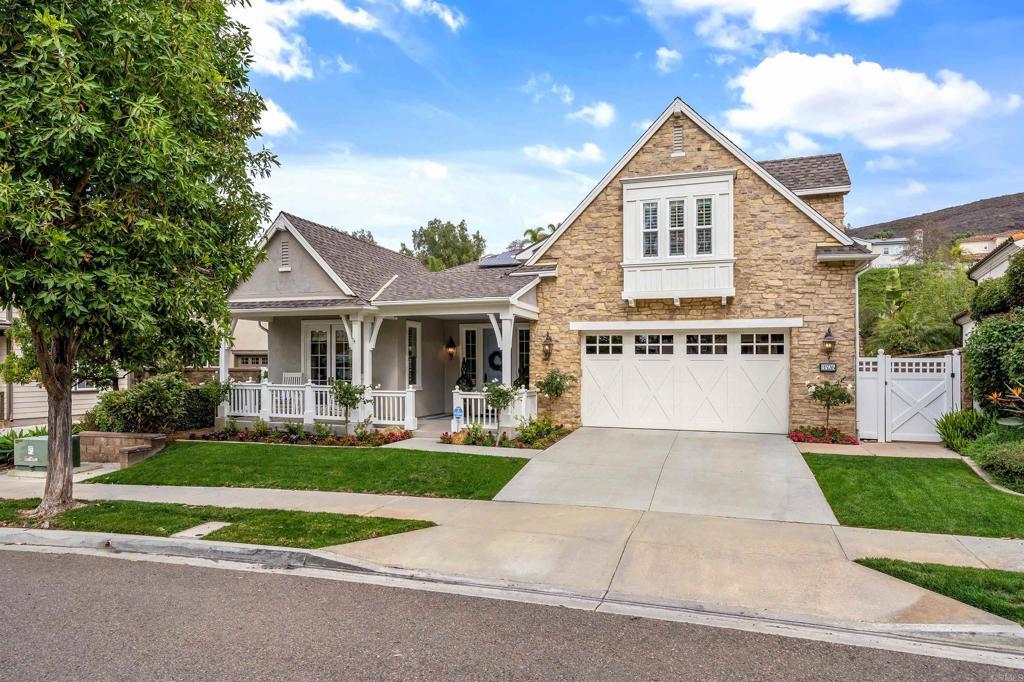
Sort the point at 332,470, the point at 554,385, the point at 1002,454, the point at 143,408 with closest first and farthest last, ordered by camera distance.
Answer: the point at 1002,454 → the point at 332,470 → the point at 143,408 → the point at 554,385

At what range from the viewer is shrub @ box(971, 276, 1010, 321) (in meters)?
12.4

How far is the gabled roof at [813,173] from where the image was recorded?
1395 centimetres

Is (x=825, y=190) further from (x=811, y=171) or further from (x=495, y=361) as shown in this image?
(x=495, y=361)

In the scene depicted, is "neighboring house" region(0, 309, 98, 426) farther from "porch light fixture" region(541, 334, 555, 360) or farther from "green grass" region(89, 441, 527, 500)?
"porch light fixture" region(541, 334, 555, 360)

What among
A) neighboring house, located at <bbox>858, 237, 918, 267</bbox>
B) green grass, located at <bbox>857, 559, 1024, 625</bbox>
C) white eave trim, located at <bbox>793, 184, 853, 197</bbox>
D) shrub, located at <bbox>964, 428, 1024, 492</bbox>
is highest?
neighboring house, located at <bbox>858, 237, 918, 267</bbox>

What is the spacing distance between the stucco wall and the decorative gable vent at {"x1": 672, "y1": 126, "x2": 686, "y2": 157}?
8.77 meters

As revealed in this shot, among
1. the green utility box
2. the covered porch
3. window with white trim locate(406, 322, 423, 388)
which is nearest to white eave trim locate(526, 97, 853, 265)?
the covered porch

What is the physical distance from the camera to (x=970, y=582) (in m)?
5.26

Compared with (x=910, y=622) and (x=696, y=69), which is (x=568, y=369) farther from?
(x=910, y=622)

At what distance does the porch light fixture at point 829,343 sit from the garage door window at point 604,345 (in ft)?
14.3

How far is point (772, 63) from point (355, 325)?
49.3ft

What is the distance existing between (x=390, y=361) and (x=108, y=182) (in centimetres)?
926

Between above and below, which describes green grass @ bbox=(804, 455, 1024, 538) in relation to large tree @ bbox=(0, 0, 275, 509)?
below

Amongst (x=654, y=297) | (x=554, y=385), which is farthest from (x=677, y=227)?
(x=554, y=385)
